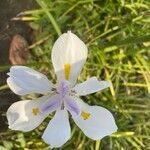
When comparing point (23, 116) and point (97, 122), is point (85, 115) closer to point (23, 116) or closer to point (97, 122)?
point (97, 122)

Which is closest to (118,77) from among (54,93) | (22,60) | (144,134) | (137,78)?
(137,78)

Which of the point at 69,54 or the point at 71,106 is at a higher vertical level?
the point at 69,54

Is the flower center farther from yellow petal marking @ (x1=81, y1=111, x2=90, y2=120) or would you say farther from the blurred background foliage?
A: the blurred background foliage

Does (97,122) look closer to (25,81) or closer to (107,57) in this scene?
(25,81)

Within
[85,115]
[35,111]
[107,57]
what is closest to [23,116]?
[35,111]

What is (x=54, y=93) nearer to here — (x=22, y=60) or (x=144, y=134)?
(x=22, y=60)

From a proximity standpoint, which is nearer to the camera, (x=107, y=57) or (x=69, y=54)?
(x=69, y=54)
